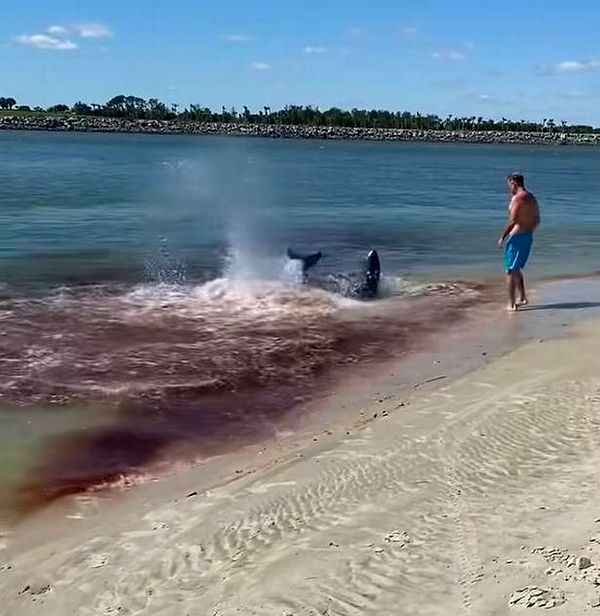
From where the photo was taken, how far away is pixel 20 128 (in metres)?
155

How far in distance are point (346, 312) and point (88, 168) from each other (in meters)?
43.7

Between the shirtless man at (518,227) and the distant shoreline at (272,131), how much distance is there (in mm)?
141891

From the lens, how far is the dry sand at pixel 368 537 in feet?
15.5

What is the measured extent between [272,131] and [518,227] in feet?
493

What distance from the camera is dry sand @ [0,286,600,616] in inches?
186

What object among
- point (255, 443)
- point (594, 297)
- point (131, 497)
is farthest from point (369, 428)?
point (594, 297)

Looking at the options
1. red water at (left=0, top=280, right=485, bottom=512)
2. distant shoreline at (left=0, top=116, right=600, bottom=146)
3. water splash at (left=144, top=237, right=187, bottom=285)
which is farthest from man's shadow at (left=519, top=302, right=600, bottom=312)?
distant shoreline at (left=0, top=116, right=600, bottom=146)

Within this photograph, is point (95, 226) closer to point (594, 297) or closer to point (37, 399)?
point (594, 297)

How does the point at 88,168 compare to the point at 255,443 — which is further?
the point at 88,168

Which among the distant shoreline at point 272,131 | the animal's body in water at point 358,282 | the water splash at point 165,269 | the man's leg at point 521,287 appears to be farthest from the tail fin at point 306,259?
the distant shoreline at point 272,131

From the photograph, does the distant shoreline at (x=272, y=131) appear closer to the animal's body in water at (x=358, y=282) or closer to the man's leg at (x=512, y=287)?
the animal's body in water at (x=358, y=282)

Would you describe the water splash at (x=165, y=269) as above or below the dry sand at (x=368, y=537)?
below

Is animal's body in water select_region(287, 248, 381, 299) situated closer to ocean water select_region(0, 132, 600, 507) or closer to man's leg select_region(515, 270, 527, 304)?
ocean water select_region(0, 132, 600, 507)

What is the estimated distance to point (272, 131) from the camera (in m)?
160
